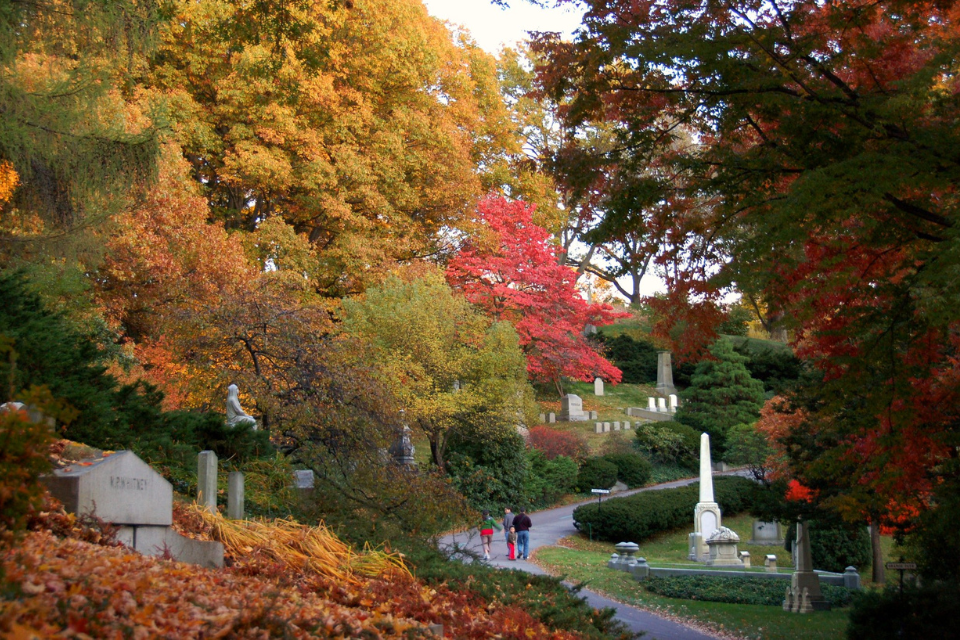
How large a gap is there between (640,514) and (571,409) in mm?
14220

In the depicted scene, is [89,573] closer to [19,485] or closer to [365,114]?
[19,485]

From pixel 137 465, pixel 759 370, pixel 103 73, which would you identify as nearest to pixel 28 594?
pixel 137 465

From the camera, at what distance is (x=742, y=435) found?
3838 centimetres

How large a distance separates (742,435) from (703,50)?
107 feet

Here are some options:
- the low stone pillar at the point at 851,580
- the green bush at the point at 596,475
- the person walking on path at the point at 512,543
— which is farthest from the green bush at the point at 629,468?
the low stone pillar at the point at 851,580

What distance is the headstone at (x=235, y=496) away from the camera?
8094 mm

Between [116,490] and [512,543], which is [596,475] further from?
[116,490]

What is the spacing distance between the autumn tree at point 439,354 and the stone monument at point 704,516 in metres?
6.16

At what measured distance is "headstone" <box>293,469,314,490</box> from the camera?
10411mm

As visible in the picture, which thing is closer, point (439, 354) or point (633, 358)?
point (439, 354)

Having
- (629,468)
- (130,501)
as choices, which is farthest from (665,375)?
(130,501)

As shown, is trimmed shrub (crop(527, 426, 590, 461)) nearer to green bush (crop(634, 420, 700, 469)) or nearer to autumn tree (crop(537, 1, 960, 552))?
green bush (crop(634, 420, 700, 469))

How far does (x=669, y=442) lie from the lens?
3869 cm

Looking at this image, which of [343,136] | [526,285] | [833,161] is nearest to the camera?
[833,161]
